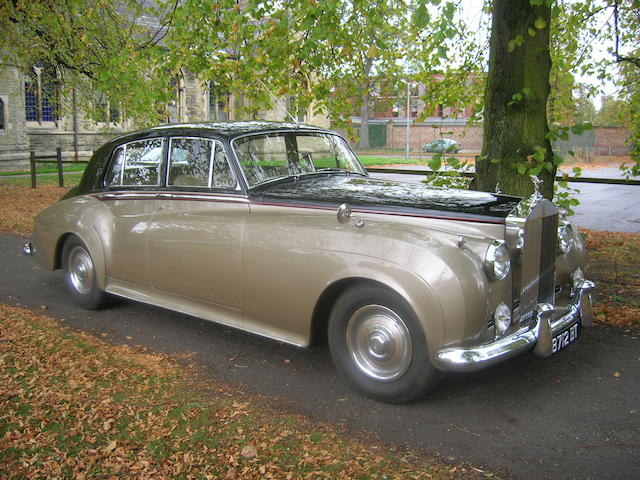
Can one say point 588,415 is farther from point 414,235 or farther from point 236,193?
point 236,193

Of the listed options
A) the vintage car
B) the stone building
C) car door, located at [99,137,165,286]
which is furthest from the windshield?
the stone building

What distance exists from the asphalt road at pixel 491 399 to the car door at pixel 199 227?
505mm

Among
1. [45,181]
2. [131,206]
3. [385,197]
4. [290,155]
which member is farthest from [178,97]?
[385,197]

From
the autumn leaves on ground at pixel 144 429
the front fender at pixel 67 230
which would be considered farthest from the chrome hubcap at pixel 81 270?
the autumn leaves on ground at pixel 144 429

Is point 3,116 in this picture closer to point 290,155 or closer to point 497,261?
point 290,155

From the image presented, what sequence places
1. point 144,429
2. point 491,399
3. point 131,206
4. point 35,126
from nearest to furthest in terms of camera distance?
point 144,429 < point 491,399 < point 131,206 < point 35,126

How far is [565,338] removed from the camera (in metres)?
3.95

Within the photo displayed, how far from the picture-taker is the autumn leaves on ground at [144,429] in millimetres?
3021

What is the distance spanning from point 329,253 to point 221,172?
135cm

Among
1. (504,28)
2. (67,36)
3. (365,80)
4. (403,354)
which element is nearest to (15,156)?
(67,36)

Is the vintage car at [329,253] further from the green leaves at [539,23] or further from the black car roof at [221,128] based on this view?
the green leaves at [539,23]

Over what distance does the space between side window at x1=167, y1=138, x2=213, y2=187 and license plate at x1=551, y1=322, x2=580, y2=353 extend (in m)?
2.88

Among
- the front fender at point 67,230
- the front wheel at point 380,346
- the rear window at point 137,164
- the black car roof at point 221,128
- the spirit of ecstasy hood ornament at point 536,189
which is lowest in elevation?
the front wheel at point 380,346

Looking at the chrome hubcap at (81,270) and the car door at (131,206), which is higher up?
the car door at (131,206)
